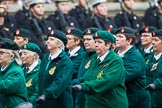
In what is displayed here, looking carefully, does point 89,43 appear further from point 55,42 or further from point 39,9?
point 39,9

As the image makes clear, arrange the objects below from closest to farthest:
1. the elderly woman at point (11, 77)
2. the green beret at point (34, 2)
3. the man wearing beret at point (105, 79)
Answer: the man wearing beret at point (105, 79), the elderly woman at point (11, 77), the green beret at point (34, 2)

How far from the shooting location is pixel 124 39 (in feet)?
42.7

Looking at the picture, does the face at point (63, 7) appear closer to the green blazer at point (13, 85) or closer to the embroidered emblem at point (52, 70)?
the embroidered emblem at point (52, 70)

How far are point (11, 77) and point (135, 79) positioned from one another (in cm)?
225

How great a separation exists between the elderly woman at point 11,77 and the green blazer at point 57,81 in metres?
0.39

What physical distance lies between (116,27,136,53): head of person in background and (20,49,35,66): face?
132 centimetres

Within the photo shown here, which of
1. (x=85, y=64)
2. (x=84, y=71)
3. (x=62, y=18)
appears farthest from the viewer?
(x=62, y=18)

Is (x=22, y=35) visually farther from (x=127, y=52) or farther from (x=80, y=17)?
(x=80, y=17)

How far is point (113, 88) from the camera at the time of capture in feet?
36.8

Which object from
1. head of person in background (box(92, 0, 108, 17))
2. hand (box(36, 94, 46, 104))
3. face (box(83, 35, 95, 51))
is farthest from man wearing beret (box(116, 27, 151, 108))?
head of person in background (box(92, 0, 108, 17))

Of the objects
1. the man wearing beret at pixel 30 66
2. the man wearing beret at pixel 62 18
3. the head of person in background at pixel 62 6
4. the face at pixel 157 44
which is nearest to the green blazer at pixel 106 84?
the man wearing beret at pixel 30 66

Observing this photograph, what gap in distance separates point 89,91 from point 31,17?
24.3 feet

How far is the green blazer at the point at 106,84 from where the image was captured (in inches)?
436

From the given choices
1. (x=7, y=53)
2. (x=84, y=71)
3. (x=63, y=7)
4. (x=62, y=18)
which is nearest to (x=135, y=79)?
(x=84, y=71)
